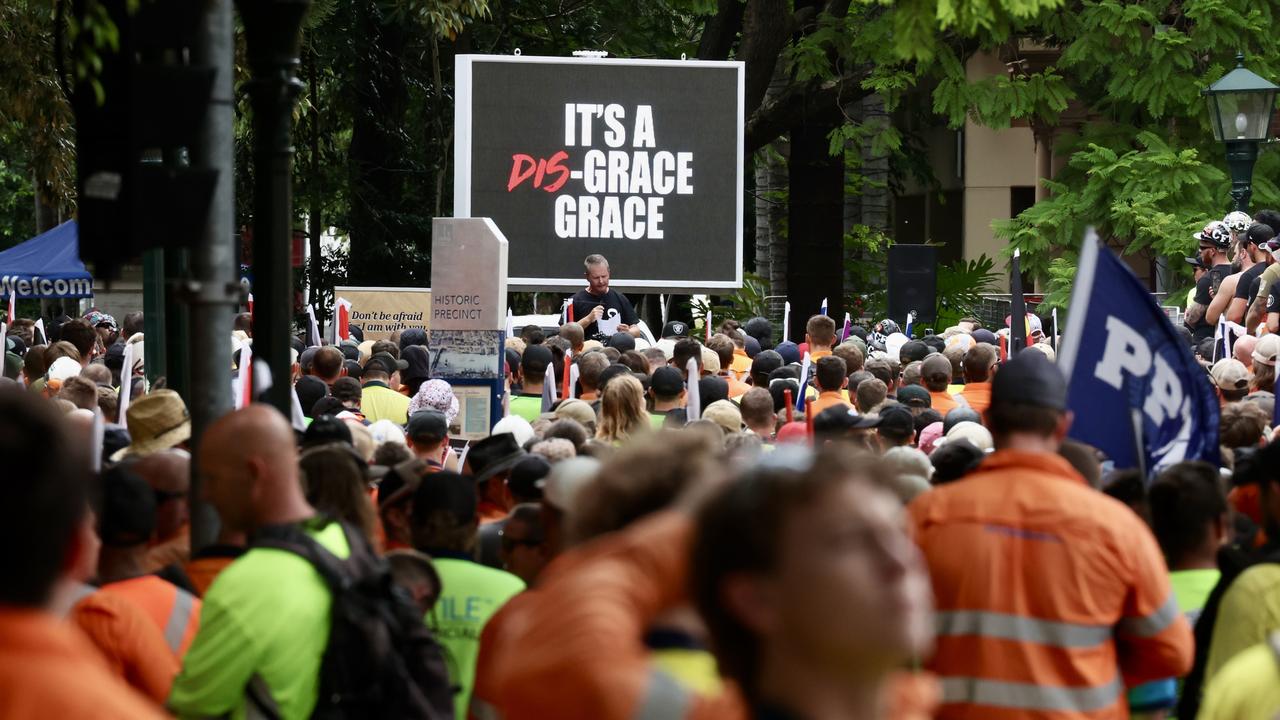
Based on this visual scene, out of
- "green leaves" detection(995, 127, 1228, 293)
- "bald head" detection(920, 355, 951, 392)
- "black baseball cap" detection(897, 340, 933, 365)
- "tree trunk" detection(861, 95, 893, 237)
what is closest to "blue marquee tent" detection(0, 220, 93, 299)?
"tree trunk" detection(861, 95, 893, 237)

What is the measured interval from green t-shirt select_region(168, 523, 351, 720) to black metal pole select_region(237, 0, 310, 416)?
219 cm

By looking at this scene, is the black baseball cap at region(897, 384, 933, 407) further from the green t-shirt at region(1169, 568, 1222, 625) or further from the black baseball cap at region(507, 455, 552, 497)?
the green t-shirt at region(1169, 568, 1222, 625)

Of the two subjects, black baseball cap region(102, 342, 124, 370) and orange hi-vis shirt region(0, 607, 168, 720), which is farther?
black baseball cap region(102, 342, 124, 370)

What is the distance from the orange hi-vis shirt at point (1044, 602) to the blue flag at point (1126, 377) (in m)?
1.62

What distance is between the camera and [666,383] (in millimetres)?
10477

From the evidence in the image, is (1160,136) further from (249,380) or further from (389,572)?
(389,572)

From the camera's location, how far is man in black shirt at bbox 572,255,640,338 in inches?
647

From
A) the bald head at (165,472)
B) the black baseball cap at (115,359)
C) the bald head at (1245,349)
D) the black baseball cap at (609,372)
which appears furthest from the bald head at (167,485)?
the bald head at (1245,349)

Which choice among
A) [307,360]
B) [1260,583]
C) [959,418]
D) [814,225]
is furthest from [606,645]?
[814,225]

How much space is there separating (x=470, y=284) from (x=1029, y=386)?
717cm

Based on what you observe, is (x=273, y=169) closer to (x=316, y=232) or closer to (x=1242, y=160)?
(x=1242, y=160)

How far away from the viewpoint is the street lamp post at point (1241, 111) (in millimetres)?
15805

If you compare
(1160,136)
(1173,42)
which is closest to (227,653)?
(1173,42)

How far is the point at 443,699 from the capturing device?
14.3 feet
